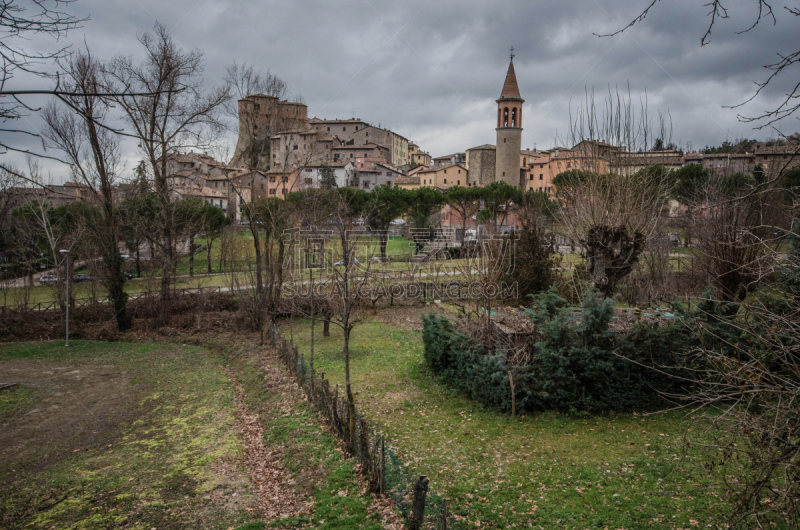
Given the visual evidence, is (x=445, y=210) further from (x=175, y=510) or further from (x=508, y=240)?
(x=175, y=510)

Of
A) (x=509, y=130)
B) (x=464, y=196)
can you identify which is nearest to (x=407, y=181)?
(x=509, y=130)

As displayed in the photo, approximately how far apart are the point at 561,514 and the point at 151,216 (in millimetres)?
34261

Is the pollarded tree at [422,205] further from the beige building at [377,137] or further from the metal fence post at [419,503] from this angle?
the beige building at [377,137]

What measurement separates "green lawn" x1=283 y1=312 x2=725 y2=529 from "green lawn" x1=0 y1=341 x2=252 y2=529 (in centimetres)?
369

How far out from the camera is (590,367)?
10.1m

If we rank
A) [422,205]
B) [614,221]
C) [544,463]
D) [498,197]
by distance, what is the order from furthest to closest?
[498,197], [422,205], [614,221], [544,463]

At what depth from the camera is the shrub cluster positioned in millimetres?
10266

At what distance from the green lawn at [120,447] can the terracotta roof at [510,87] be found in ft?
191

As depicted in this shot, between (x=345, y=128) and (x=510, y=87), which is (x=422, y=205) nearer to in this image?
(x=510, y=87)

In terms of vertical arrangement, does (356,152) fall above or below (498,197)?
above

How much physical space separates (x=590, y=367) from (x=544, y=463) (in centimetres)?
281

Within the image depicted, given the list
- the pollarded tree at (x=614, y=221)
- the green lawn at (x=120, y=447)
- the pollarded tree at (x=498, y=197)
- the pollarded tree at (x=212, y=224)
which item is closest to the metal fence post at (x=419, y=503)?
the green lawn at (x=120, y=447)

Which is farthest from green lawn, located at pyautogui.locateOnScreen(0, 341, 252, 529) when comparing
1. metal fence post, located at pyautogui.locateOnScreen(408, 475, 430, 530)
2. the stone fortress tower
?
the stone fortress tower

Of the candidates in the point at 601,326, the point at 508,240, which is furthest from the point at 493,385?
the point at 508,240
